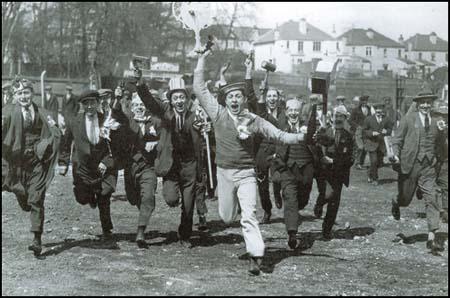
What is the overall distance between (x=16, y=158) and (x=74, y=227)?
7.51 feet

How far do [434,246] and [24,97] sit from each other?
17.8 ft

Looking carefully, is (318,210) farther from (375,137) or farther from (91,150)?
(375,137)

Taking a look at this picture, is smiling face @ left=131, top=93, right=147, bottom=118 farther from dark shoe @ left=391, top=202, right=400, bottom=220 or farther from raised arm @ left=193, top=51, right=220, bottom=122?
dark shoe @ left=391, top=202, right=400, bottom=220

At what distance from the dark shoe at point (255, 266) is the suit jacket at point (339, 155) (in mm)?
2799

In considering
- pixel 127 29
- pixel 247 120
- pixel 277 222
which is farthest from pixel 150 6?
pixel 247 120

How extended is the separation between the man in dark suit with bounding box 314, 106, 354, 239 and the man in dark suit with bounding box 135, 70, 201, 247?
6.42ft

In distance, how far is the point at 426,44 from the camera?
66.6m

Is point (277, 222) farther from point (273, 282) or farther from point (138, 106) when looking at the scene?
point (273, 282)

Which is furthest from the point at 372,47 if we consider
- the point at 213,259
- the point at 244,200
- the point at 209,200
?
the point at 244,200

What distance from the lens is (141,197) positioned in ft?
29.6

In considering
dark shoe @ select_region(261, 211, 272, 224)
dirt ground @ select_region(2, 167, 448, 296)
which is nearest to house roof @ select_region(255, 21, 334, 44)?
dark shoe @ select_region(261, 211, 272, 224)

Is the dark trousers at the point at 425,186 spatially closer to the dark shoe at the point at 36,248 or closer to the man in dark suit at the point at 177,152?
the man in dark suit at the point at 177,152

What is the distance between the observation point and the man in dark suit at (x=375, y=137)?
17.7m

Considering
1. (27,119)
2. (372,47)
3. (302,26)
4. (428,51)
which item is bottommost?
(27,119)
